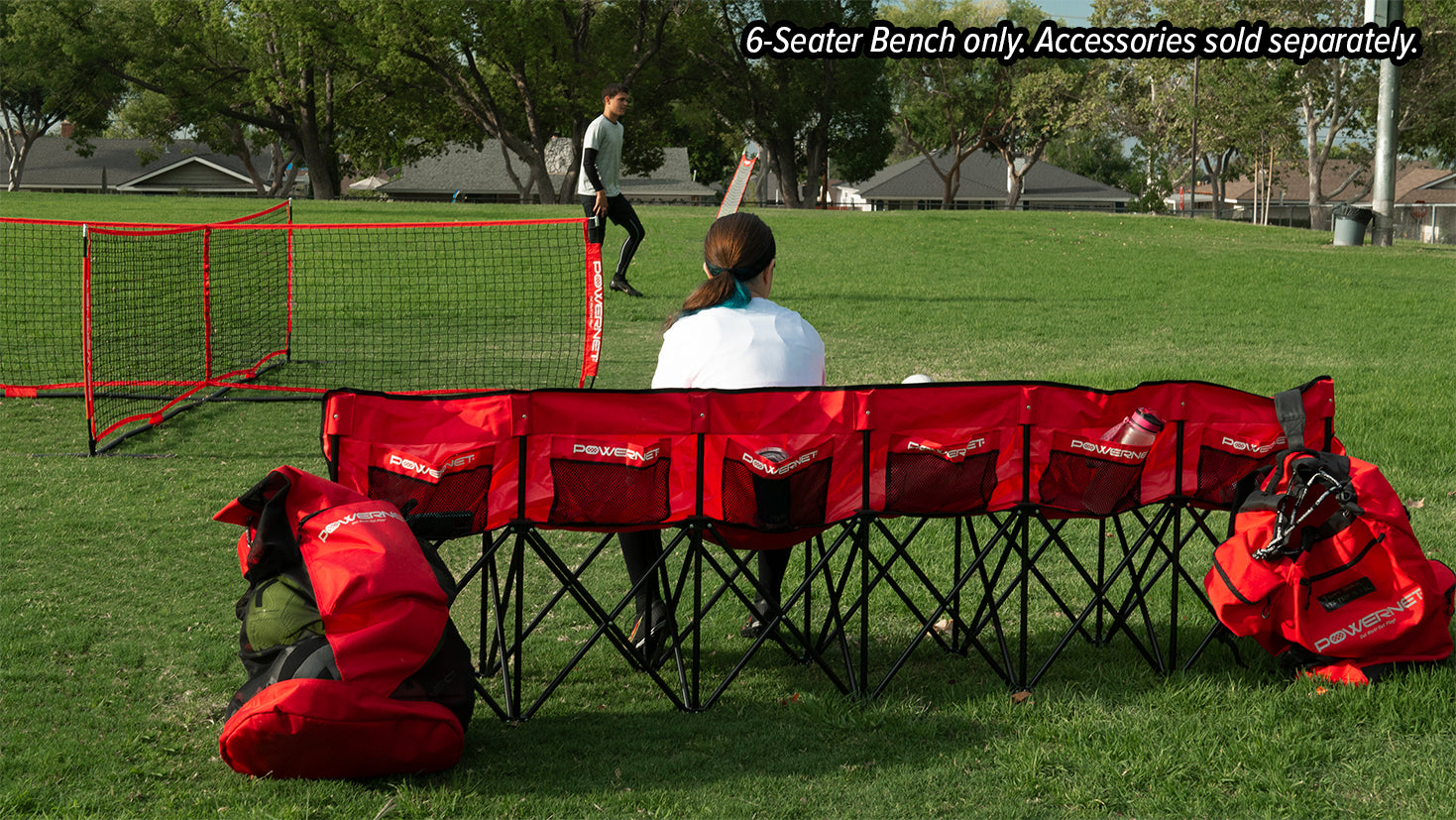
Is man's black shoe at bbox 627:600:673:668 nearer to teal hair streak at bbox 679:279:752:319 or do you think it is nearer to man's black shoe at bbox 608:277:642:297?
teal hair streak at bbox 679:279:752:319

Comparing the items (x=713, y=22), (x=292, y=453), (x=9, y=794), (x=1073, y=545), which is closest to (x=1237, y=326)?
(x=1073, y=545)

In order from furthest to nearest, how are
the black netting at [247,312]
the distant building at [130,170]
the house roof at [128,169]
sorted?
the house roof at [128,169], the distant building at [130,170], the black netting at [247,312]

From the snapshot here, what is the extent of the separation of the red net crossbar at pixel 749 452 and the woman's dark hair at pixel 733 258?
58 centimetres

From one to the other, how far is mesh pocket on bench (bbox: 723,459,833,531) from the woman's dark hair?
726mm

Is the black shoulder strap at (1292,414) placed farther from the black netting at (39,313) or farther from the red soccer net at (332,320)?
the black netting at (39,313)

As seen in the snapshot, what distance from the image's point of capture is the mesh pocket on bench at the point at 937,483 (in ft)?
12.6

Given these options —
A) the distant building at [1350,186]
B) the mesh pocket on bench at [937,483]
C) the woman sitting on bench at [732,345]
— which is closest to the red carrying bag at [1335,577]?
the mesh pocket on bench at [937,483]

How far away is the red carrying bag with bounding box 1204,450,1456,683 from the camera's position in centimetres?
378

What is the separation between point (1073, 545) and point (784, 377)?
247cm

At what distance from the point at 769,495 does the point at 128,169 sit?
76.9m

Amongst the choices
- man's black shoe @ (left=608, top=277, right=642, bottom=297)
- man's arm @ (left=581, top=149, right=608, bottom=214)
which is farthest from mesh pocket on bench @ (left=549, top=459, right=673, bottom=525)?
man's black shoe @ (left=608, top=277, right=642, bottom=297)

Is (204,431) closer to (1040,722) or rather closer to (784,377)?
(784,377)

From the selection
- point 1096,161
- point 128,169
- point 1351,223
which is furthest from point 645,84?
point 1096,161

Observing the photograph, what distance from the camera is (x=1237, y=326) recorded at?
12.9 meters
